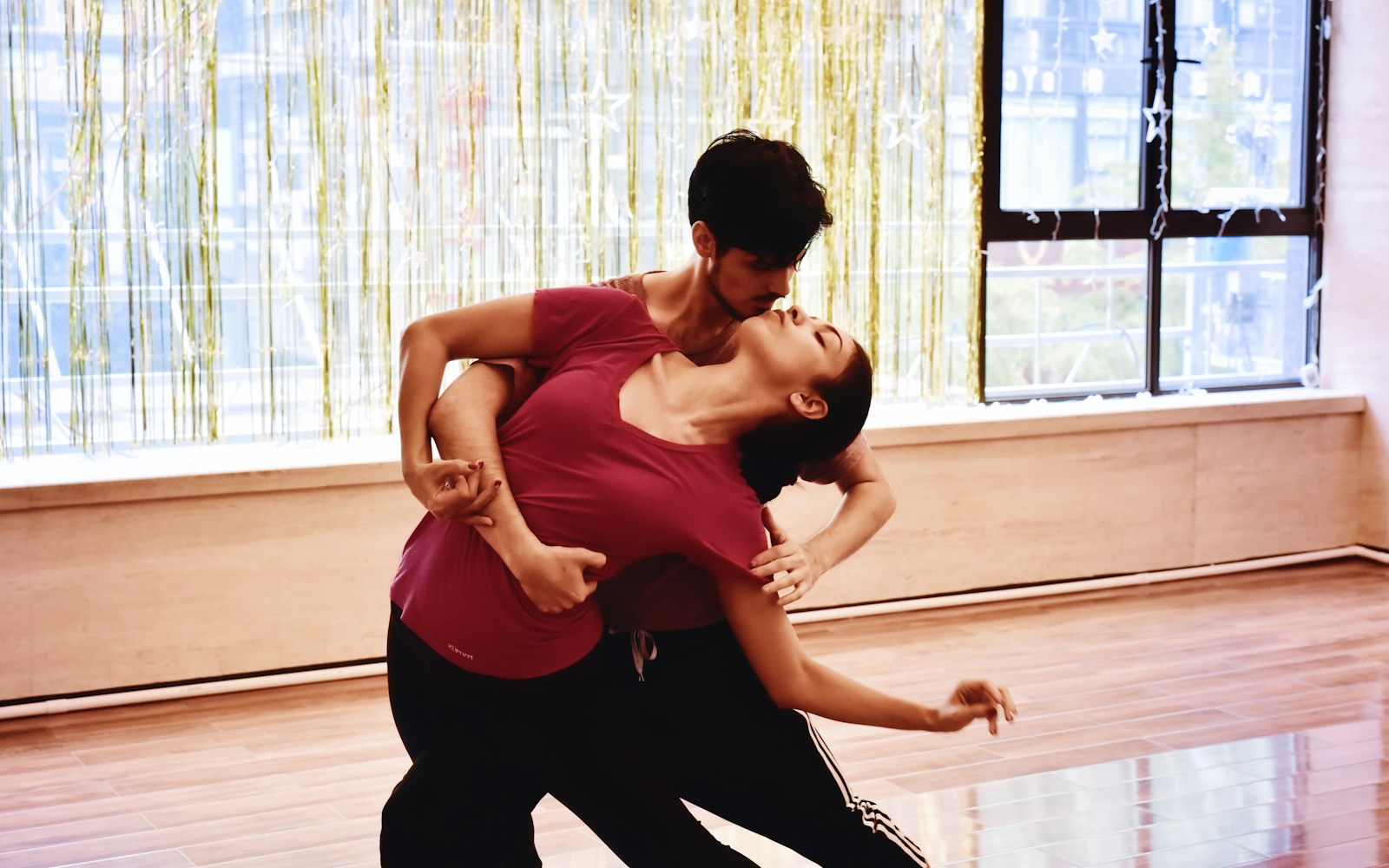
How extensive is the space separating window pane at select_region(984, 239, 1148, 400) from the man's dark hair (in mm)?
3026

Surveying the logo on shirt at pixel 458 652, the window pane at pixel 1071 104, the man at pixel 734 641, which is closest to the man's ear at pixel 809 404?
the man at pixel 734 641

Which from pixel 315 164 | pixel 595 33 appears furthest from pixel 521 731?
pixel 595 33

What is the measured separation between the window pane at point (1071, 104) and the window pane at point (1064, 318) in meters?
0.16

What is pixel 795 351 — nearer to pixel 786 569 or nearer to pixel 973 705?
pixel 786 569

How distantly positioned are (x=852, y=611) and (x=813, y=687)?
2694mm

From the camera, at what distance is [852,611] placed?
168 inches

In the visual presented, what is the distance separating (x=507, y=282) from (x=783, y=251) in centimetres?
231

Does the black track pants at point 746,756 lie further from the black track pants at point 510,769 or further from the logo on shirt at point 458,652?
the logo on shirt at point 458,652

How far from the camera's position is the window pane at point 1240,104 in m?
4.96

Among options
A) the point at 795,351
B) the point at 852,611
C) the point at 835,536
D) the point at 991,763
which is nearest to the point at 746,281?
the point at 795,351

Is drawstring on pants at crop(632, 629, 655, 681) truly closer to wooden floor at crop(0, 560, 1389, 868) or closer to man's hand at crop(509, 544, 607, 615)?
man's hand at crop(509, 544, 607, 615)

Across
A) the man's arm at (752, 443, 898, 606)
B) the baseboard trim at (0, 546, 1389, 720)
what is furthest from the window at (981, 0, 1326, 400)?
the man's arm at (752, 443, 898, 606)

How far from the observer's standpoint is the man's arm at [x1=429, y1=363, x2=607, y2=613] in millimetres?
1472

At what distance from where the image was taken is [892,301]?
4.45 m
